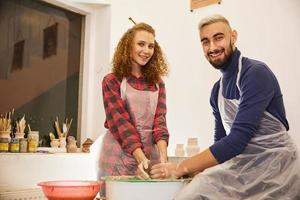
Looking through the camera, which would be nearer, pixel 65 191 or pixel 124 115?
pixel 65 191

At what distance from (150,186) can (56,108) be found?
6.21ft

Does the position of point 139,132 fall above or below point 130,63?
below

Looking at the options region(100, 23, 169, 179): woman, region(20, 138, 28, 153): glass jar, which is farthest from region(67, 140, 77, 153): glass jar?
region(100, 23, 169, 179): woman

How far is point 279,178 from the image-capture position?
1.17 metres

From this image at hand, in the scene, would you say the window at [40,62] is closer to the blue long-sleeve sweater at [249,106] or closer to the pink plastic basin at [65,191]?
the pink plastic basin at [65,191]

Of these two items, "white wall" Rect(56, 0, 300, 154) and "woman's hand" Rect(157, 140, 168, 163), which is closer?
"woman's hand" Rect(157, 140, 168, 163)

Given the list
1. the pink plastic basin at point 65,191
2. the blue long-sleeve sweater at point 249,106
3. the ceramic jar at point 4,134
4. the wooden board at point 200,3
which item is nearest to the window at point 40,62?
the ceramic jar at point 4,134

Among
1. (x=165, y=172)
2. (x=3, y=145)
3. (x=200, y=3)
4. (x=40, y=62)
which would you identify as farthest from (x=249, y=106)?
(x=40, y=62)

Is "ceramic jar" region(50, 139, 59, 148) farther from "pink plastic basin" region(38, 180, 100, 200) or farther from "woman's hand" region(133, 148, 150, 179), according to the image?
"pink plastic basin" region(38, 180, 100, 200)

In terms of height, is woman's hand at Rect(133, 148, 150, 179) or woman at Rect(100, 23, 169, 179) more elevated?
woman at Rect(100, 23, 169, 179)

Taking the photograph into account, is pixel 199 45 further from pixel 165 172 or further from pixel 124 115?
pixel 165 172

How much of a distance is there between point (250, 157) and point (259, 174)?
6 cm

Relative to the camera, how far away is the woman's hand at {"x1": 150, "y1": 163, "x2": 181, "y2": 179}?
1246 millimetres

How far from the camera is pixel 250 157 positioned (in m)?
1.20
